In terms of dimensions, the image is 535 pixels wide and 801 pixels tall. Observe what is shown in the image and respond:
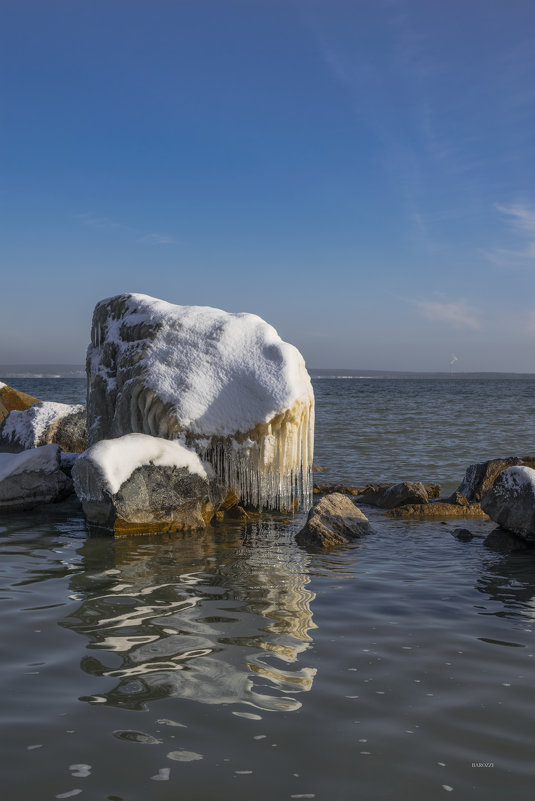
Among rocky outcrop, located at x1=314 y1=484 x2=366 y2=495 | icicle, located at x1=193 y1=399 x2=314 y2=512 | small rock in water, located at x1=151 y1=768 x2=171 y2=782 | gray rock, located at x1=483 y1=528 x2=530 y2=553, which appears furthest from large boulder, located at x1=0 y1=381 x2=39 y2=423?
small rock in water, located at x1=151 y1=768 x2=171 y2=782

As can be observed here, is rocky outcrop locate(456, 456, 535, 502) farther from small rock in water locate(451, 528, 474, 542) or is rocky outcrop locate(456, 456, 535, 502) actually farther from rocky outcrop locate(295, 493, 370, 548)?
rocky outcrop locate(295, 493, 370, 548)

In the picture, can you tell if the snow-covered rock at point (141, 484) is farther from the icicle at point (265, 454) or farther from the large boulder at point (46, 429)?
the large boulder at point (46, 429)

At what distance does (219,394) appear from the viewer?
8.12 meters

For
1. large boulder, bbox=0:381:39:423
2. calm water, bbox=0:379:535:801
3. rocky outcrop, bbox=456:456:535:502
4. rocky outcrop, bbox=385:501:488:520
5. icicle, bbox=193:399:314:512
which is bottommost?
rocky outcrop, bbox=385:501:488:520

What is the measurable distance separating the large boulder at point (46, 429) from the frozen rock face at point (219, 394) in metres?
2.63

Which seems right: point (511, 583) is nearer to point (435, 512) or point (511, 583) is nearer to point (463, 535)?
point (463, 535)

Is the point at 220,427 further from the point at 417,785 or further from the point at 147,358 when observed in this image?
the point at 417,785

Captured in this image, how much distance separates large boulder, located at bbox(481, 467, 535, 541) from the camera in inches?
276

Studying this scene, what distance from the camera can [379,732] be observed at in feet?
9.80

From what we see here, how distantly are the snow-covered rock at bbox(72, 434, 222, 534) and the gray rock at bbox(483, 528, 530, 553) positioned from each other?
10.6ft

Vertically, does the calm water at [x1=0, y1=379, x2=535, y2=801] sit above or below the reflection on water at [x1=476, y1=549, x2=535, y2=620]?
above

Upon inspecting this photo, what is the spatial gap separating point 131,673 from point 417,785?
5.22 feet

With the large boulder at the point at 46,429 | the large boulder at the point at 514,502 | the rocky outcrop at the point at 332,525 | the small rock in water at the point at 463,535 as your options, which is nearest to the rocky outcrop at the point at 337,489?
the rocky outcrop at the point at 332,525

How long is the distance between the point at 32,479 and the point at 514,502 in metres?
6.01
